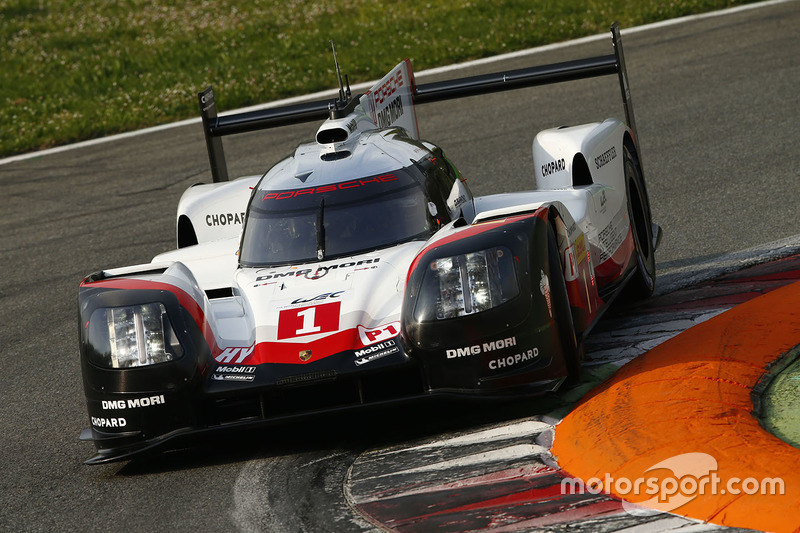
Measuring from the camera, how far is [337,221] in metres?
5.92

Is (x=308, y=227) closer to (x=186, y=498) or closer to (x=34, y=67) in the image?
(x=186, y=498)

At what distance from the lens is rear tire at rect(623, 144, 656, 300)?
695cm

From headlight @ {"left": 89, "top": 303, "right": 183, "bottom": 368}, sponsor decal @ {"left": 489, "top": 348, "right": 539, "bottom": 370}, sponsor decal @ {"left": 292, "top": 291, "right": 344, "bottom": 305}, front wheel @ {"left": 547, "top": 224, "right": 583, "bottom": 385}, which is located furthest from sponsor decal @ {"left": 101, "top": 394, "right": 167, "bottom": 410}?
front wheel @ {"left": 547, "top": 224, "right": 583, "bottom": 385}

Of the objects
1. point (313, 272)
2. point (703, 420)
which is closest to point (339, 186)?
point (313, 272)

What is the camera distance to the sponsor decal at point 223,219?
7.38 metres

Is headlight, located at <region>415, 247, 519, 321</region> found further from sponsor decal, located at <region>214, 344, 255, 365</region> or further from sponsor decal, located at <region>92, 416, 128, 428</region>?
sponsor decal, located at <region>92, 416, 128, 428</region>

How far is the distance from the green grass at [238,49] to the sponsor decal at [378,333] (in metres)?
11.2

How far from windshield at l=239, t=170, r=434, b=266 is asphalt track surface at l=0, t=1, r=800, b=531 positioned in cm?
99

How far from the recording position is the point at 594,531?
3674 millimetres

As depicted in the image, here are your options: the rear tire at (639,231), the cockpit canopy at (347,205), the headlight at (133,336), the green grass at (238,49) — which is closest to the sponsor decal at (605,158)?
the rear tire at (639,231)

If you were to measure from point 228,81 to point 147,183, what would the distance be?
4.45 metres

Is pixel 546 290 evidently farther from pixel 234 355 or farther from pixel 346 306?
pixel 234 355

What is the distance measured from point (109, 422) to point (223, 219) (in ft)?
8.53

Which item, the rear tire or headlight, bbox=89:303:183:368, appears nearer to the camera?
headlight, bbox=89:303:183:368
